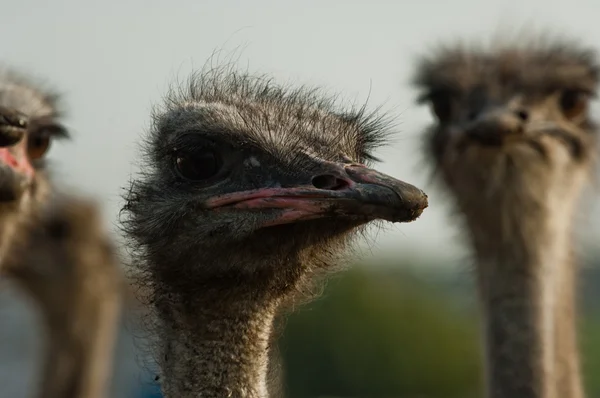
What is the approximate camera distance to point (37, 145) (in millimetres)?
5566

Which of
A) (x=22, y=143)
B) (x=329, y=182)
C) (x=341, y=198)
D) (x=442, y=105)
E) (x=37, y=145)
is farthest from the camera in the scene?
(x=442, y=105)

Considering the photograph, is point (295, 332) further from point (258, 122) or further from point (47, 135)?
point (258, 122)

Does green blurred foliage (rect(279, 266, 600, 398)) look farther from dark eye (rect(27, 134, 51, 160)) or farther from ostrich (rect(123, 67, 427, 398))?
ostrich (rect(123, 67, 427, 398))

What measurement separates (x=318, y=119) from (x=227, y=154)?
0.28 metres

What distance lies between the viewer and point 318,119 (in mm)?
3545

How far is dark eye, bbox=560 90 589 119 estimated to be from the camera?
5777 millimetres

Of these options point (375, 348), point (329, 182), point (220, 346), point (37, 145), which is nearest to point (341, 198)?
point (329, 182)

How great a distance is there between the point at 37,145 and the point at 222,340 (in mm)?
2327

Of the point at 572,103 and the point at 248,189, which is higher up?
the point at 572,103

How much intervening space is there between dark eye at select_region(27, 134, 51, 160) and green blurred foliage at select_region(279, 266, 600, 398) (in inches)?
667

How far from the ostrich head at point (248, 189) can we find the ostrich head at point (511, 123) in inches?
70.1

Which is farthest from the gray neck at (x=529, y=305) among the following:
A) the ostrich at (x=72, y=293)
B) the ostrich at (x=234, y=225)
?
the ostrich at (x=72, y=293)

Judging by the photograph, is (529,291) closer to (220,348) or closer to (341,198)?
(220,348)

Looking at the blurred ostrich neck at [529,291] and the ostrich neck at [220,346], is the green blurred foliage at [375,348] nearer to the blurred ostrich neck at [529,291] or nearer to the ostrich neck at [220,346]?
the blurred ostrich neck at [529,291]
